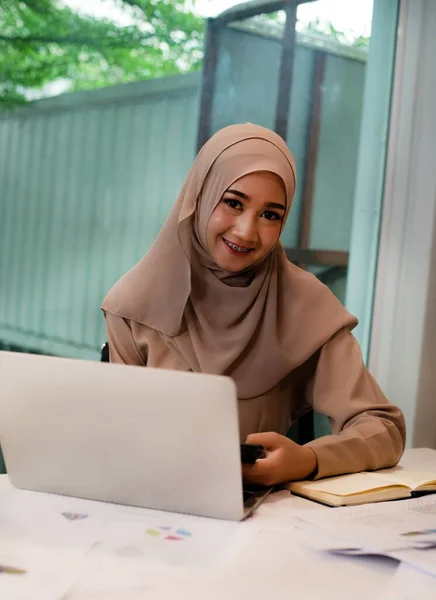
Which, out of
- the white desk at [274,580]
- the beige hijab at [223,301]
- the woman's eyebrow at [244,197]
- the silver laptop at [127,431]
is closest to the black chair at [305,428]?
the beige hijab at [223,301]

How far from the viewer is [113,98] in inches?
87.3

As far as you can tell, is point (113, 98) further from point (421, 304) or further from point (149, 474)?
point (149, 474)

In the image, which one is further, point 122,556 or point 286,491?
point 286,491

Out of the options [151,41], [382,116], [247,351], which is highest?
[151,41]

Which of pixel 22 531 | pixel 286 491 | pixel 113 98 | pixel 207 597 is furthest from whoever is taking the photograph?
pixel 113 98

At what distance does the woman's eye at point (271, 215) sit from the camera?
1515 millimetres

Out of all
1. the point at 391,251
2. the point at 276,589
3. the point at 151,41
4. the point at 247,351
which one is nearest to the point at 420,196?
the point at 391,251

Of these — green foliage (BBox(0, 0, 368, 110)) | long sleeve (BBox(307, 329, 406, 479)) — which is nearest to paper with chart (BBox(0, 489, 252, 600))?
long sleeve (BBox(307, 329, 406, 479))

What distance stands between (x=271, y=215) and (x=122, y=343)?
1.40ft

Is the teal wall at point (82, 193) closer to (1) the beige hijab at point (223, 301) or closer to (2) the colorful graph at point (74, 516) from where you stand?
(1) the beige hijab at point (223, 301)

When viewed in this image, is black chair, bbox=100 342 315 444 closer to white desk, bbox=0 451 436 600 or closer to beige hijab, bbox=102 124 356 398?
beige hijab, bbox=102 124 356 398

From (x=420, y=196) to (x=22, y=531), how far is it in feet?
6.21

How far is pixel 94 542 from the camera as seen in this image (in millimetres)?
955

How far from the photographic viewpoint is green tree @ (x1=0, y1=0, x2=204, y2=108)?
201 centimetres
